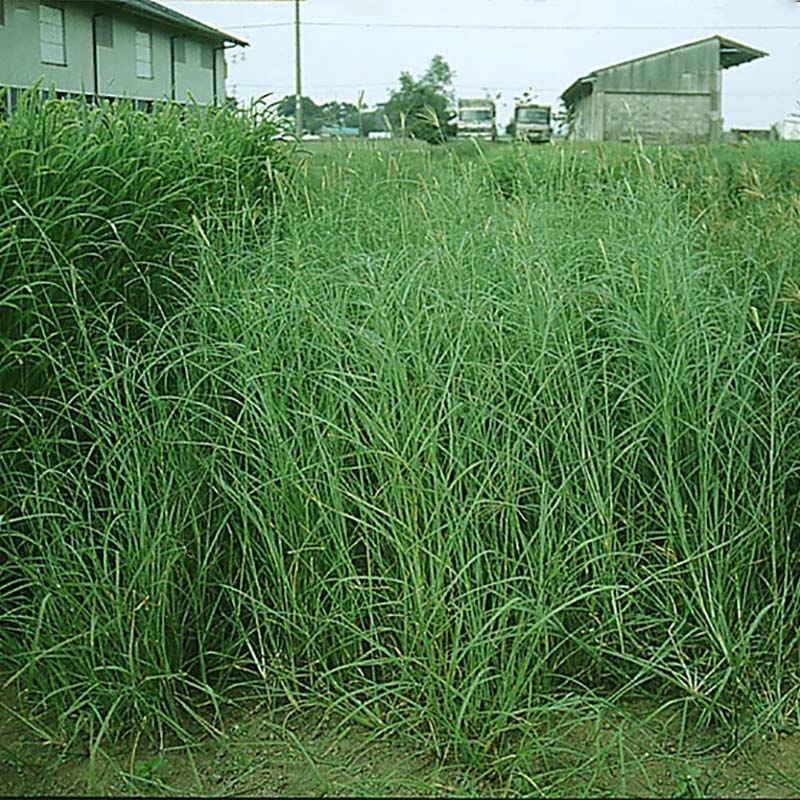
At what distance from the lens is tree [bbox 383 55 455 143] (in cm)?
509

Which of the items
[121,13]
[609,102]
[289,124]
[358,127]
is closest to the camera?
[289,124]

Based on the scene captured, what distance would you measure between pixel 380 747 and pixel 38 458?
986mm

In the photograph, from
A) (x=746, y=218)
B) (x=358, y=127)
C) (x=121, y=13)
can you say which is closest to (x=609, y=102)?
(x=121, y=13)

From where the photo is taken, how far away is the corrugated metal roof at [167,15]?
12.2 metres

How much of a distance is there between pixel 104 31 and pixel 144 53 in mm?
675

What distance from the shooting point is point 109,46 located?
12070 mm

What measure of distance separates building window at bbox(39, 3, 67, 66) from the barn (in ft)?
16.2

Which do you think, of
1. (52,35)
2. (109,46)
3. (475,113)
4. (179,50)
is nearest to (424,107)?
(475,113)

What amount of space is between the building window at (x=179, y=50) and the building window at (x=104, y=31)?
1396mm

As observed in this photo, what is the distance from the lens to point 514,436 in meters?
2.41

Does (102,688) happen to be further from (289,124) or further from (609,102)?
(609,102)

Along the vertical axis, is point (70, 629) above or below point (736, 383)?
below

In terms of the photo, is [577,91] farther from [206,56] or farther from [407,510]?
[407,510]

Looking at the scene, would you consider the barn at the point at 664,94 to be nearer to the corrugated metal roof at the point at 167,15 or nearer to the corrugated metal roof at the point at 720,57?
the corrugated metal roof at the point at 720,57
